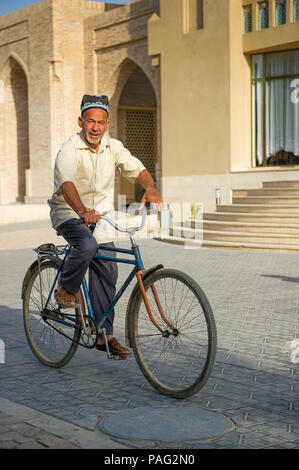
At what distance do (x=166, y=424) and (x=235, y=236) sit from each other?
11695 mm

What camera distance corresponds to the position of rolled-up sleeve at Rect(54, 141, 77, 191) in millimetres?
4766

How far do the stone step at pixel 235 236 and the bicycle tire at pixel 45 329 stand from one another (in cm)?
936

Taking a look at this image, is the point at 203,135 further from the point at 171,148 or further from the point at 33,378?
the point at 33,378

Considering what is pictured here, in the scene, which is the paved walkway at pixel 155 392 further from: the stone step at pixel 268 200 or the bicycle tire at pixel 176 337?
the stone step at pixel 268 200

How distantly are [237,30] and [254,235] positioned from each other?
8057mm

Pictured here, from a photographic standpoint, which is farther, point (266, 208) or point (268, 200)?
point (268, 200)

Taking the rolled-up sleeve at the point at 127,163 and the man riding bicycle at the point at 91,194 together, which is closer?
the man riding bicycle at the point at 91,194

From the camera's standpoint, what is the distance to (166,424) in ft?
12.4

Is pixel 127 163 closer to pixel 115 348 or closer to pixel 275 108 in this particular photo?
pixel 115 348

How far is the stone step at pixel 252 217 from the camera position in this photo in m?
15.1

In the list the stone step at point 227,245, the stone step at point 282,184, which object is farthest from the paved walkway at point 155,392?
the stone step at point 282,184

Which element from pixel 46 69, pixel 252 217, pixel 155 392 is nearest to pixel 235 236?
pixel 252 217

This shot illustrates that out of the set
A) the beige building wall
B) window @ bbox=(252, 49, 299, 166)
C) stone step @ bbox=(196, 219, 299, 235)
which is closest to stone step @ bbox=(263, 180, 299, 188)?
stone step @ bbox=(196, 219, 299, 235)

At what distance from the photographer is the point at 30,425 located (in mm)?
3820
